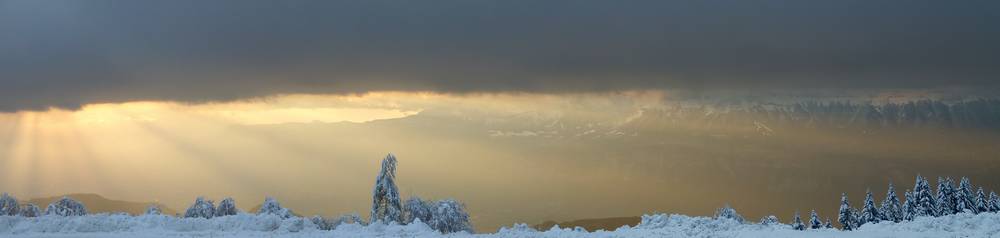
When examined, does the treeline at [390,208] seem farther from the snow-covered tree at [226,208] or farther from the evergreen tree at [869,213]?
the evergreen tree at [869,213]

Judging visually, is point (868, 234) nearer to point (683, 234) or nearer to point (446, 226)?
point (683, 234)

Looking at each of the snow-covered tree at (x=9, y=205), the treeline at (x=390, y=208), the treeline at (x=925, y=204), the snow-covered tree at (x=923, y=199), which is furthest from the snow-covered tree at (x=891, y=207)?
the snow-covered tree at (x=9, y=205)

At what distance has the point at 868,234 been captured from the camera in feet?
96.7

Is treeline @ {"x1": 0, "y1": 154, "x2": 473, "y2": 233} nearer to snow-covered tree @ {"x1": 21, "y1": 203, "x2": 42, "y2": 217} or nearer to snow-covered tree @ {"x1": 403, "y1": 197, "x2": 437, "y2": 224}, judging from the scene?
snow-covered tree @ {"x1": 403, "y1": 197, "x2": 437, "y2": 224}

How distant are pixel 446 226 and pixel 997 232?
1370 inches

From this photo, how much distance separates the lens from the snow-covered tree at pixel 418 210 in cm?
5503

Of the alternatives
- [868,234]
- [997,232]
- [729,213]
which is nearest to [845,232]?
[868,234]

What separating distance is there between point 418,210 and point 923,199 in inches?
1816

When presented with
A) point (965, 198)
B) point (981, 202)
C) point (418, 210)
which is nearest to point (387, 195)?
point (418, 210)

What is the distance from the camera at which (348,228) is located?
110 ft

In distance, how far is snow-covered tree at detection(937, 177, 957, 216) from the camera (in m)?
65.4

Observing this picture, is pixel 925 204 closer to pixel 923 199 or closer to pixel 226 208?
pixel 923 199

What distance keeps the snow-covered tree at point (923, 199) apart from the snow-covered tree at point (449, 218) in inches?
1617

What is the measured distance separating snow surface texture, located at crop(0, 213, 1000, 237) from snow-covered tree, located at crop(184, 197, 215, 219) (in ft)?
66.5
